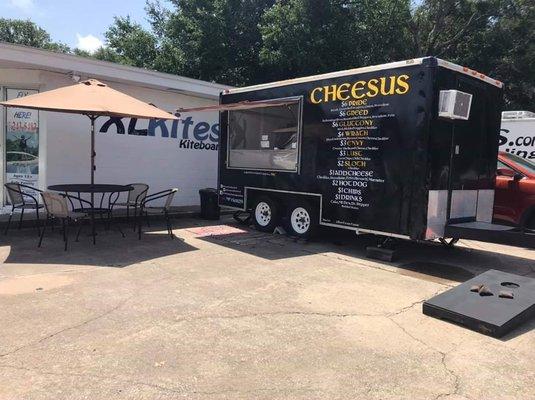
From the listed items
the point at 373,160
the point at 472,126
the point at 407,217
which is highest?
the point at 472,126

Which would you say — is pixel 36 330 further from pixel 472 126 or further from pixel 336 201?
pixel 472 126

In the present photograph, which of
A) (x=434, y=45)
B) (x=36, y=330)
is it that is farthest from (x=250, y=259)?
(x=434, y=45)

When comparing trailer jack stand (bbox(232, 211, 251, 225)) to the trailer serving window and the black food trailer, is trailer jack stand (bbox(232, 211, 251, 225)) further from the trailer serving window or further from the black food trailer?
the trailer serving window

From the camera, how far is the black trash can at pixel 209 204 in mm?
10703

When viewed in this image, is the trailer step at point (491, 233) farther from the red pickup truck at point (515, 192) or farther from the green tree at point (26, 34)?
the green tree at point (26, 34)

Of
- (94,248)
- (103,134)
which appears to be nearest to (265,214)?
(94,248)

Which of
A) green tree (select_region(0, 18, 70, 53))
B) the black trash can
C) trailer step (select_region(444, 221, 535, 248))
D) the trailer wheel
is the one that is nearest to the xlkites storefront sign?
the black trash can

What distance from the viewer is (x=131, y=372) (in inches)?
135

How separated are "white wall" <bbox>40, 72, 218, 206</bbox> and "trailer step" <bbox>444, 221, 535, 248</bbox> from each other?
22.6 ft

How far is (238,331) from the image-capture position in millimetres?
4258

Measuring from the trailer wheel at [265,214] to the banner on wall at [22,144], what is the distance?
178 inches

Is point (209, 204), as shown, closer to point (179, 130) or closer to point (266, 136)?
point (179, 130)

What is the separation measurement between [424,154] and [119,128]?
22.1 feet

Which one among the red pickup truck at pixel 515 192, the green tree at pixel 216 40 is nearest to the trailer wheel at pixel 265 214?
the red pickup truck at pixel 515 192
